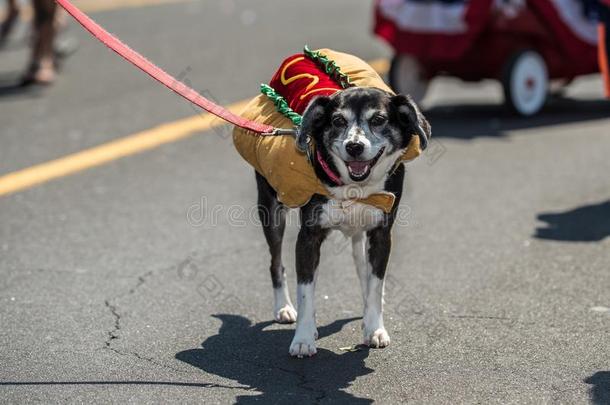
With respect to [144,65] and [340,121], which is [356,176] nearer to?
[340,121]

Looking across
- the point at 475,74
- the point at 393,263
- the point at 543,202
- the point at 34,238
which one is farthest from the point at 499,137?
the point at 34,238

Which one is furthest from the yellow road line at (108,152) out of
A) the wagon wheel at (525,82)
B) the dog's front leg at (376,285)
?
the dog's front leg at (376,285)

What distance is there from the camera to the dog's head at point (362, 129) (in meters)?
5.46

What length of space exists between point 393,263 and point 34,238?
2388mm

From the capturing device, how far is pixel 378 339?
596cm

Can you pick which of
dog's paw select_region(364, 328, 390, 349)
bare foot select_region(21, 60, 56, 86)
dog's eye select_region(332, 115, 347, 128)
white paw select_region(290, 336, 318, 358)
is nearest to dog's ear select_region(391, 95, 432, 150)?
dog's eye select_region(332, 115, 347, 128)

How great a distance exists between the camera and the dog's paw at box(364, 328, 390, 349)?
19.6 ft

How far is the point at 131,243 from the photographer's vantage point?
8.00 metres

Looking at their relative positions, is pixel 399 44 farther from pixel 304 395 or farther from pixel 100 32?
pixel 304 395

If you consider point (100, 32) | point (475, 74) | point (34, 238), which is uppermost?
point (100, 32)

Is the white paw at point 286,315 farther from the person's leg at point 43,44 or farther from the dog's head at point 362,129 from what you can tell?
the person's leg at point 43,44

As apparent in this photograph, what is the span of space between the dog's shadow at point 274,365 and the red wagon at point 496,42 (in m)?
Result: 5.39

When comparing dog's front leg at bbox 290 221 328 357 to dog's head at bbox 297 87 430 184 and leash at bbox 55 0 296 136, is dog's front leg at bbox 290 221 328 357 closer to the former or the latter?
dog's head at bbox 297 87 430 184

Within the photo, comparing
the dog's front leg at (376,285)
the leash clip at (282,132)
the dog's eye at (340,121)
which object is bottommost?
the dog's front leg at (376,285)
